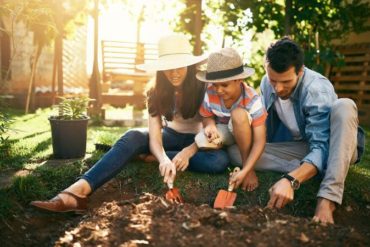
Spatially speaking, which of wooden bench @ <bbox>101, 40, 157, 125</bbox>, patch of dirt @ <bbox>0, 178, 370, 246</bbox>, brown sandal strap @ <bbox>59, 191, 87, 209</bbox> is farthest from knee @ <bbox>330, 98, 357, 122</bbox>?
wooden bench @ <bbox>101, 40, 157, 125</bbox>

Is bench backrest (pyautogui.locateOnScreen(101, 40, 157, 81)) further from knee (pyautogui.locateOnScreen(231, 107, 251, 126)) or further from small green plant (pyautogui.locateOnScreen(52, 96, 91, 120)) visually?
knee (pyautogui.locateOnScreen(231, 107, 251, 126))

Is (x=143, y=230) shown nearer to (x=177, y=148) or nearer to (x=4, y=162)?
(x=177, y=148)

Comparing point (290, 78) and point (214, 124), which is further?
point (214, 124)

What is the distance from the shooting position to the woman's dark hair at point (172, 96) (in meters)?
3.13

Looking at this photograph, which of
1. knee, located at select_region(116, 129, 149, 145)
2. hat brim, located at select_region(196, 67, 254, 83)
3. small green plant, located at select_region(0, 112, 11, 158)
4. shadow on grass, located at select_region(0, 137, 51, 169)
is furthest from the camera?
small green plant, located at select_region(0, 112, 11, 158)

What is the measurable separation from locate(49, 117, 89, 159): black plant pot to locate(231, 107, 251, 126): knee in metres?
1.62

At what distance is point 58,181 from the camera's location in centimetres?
313

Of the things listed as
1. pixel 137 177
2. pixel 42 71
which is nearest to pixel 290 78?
pixel 137 177

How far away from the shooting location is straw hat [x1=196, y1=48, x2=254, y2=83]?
278 centimetres

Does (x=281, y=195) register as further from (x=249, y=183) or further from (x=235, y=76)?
(x=235, y=76)

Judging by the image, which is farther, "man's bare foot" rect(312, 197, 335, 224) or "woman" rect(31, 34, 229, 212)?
"woman" rect(31, 34, 229, 212)

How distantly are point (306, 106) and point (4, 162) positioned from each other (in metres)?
2.46

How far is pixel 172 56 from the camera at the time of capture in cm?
307

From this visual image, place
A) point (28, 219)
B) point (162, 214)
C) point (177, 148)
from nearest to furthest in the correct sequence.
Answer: point (162, 214)
point (28, 219)
point (177, 148)
